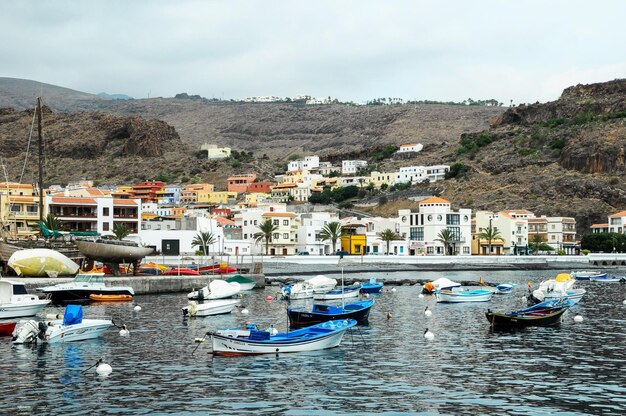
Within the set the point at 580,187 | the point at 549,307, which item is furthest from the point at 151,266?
the point at 580,187

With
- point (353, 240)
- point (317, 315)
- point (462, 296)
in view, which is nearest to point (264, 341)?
point (317, 315)

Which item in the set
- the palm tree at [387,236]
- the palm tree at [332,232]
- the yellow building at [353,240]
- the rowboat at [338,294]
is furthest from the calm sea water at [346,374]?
the yellow building at [353,240]

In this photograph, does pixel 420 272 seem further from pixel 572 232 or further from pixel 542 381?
pixel 542 381

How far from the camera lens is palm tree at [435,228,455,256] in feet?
456

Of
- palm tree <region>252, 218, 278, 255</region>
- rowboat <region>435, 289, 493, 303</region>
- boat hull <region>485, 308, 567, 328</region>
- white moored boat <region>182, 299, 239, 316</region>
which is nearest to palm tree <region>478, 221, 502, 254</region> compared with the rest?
palm tree <region>252, 218, 278, 255</region>

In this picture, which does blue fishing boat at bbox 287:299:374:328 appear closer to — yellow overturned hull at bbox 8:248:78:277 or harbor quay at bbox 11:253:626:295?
harbor quay at bbox 11:253:626:295

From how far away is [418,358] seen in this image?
38.7 m

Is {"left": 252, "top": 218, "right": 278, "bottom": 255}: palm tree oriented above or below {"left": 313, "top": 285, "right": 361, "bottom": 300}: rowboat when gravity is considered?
above

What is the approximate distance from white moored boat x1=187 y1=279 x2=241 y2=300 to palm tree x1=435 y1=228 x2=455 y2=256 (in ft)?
246

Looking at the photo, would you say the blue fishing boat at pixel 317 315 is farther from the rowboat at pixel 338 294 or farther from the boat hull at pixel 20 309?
the rowboat at pixel 338 294

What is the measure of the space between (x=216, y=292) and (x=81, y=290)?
10480 mm

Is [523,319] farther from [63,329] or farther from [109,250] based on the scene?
[109,250]

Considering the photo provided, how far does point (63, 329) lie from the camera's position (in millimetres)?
42688

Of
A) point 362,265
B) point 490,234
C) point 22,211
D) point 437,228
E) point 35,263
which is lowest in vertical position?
point 362,265
